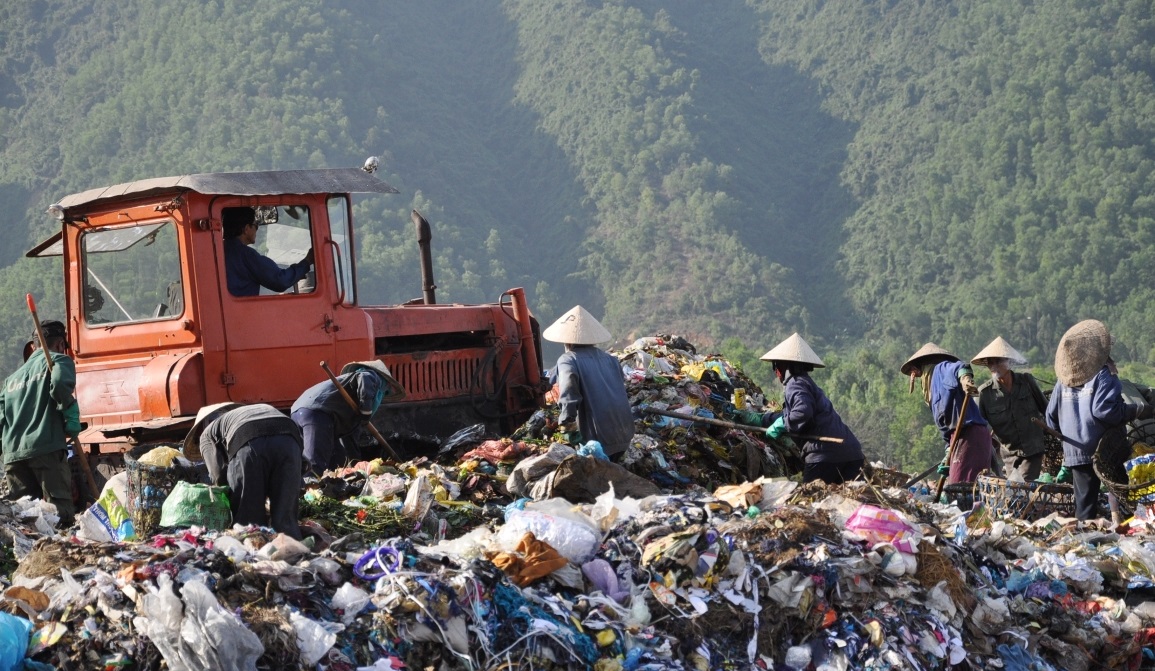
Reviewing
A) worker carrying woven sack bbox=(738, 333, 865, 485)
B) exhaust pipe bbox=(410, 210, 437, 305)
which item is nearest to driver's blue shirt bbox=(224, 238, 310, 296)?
exhaust pipe bbox=(410, 210, 437, 305)

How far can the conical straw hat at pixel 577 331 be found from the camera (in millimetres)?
8672

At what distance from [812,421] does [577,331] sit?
1570mm

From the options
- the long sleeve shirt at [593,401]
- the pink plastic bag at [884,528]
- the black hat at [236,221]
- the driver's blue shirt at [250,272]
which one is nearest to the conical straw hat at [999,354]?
the long sleeve shirt at [593,401]

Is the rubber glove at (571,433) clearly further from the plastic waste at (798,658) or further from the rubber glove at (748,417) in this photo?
the plastic waste at (798,658)

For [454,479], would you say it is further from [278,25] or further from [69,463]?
[278,25]

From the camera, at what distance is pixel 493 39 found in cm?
6888

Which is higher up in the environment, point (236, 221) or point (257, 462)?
point (236, 221)

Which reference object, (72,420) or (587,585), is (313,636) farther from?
(72,420)

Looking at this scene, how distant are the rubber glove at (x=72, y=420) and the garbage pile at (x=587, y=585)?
457mm

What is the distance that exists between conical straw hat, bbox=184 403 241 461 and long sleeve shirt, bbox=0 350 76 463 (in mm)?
1373

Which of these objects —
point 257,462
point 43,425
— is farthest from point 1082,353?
point 43,425

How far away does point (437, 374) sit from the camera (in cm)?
973

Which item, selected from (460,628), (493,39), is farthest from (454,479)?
(493,39)

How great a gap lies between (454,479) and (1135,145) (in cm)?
5255
